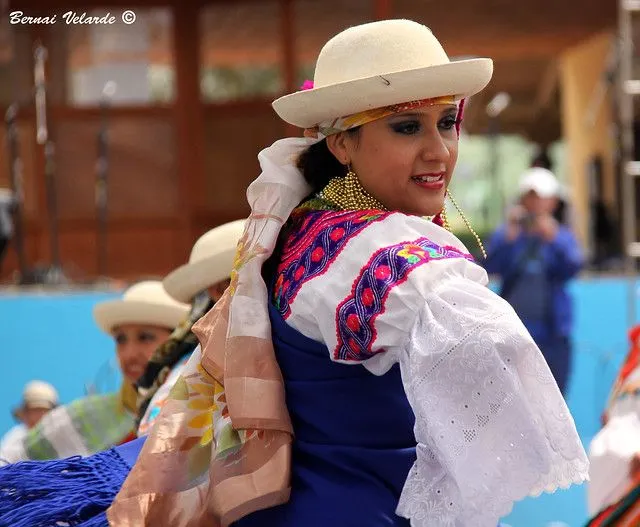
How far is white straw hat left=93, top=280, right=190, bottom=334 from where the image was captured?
5.25 m

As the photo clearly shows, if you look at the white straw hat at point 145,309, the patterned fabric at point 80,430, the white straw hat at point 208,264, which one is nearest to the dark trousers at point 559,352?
the white straw hat at point 145,309

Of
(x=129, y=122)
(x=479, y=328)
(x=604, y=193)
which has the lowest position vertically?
(x=604, y=193)

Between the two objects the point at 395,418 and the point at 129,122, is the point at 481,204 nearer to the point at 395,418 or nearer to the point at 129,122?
the point at 129,122

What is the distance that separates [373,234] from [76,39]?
29.6ft

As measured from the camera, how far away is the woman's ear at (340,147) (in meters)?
2.63

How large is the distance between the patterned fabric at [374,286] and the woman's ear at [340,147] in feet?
1.22

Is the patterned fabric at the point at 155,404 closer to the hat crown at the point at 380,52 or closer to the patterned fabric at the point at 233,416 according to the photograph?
the patterned fabric at the point at 233,416

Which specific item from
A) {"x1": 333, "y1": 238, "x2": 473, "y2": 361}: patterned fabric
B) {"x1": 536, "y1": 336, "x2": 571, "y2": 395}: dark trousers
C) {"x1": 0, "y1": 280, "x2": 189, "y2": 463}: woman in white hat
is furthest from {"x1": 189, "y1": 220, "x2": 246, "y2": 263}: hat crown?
{"x1": 536, "y1": 336, "x2": 571, "y2": 395}: dark trousers

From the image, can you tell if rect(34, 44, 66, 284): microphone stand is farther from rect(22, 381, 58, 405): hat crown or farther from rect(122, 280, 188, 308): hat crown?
rect(122, 280, 188, 308): hat crown

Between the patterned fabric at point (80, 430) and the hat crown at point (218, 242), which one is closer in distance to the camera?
the hat crown at point (218, 242)

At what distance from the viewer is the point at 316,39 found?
36.6ft

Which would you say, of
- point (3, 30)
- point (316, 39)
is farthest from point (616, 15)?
point (3, 30)

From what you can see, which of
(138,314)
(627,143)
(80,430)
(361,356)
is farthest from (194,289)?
(627,143)

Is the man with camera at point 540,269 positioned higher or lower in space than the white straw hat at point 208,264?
lower
